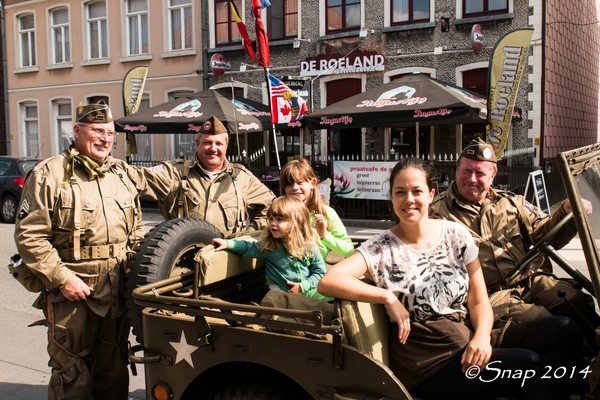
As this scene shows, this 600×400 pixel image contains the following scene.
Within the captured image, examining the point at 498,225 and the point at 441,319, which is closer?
the point at 441,319

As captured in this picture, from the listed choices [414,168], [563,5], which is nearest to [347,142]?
[563,5]

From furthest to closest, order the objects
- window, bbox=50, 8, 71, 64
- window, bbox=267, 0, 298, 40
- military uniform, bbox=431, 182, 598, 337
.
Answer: window, bbox=50, 8, 71, 64, window, bbox=267, 0, 298, 40, military uniform, bbox=431, 182, 598, 337

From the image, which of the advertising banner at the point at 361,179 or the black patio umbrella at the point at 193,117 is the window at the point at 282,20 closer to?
the black patio umbrella at the point at 193,117

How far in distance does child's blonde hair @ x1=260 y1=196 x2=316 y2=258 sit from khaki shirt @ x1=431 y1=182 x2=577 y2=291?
2.97 feet

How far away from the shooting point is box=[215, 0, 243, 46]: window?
60.6 ft

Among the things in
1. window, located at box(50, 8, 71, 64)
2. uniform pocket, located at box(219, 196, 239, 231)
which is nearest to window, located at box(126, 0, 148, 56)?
window, located at box(50, 8, 71, 64)

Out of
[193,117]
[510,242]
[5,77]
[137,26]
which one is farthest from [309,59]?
[510,242]

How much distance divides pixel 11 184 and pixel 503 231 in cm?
1408

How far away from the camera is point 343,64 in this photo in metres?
16.5

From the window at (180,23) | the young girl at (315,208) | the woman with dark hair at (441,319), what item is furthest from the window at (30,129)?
the woman with dark hair at (441,319)

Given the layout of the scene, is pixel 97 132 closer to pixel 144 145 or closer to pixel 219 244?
pixel 219 244

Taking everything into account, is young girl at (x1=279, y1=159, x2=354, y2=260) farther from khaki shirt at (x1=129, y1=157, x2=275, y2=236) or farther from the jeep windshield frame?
the jeep windshield frame

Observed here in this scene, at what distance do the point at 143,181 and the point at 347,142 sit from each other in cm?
1327

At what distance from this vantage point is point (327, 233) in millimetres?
3871
